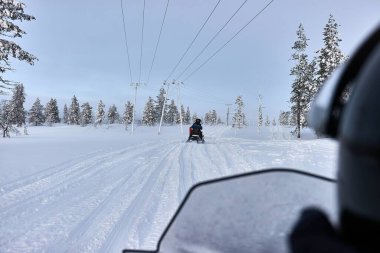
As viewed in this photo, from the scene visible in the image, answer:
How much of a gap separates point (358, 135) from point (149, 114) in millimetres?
110358

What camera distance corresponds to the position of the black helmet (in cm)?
93

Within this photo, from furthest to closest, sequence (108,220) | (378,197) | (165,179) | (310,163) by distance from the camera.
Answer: (310,163) < (165,179) < (108,220) < (378,197)

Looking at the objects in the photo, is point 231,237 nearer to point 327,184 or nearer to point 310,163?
point 327,184

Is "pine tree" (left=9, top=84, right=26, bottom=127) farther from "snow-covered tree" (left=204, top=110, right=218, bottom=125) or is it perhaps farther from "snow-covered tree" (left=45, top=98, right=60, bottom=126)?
"snow-covered tree" (left=204, top=110, right=218, bottom=125)

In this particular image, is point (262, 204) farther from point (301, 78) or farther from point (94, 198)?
point (301, 78)

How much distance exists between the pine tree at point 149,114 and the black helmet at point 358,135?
→ 110 m

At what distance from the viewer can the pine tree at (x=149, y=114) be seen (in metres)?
110

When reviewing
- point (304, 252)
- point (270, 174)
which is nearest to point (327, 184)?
point (270, 174)

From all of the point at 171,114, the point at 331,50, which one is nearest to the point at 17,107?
the point at 171,114

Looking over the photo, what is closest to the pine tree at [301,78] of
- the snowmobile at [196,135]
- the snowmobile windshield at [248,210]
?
the snowmobile at [196,135]

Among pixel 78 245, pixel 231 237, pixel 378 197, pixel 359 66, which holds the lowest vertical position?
pixel 78 245

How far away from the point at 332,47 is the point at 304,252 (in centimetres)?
4778

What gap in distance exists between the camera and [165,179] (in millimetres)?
10703

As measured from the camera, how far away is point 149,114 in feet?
363
